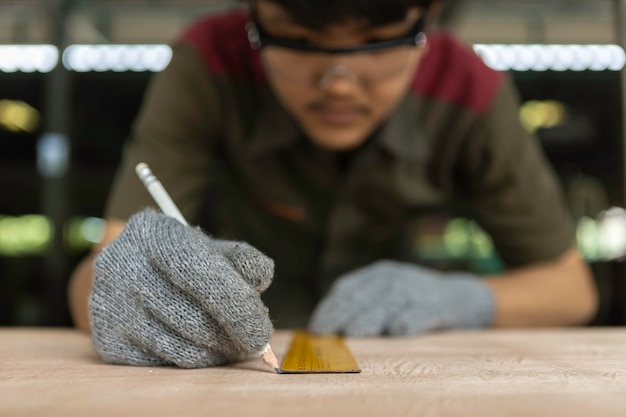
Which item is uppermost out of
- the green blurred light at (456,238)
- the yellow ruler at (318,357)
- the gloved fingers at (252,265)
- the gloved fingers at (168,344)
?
the gloved fingers at (252,265)

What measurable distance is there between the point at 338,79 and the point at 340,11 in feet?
0.33

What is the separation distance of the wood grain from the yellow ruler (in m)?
0.02

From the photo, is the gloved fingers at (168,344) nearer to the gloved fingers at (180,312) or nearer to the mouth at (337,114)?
the gloved fingers at (180,312)

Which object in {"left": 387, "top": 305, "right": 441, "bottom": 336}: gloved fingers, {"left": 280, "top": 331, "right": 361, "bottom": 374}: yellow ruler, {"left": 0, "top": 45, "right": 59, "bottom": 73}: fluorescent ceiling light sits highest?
{"left": 0, "top": 45, "right": 59, "bottom": 73}: fluorescent ceiling light

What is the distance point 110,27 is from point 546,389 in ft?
9.44

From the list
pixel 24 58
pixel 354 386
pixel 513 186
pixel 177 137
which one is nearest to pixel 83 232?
pixel 24 58

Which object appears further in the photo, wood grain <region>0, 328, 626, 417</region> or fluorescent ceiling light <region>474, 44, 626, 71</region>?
fluorescent ceiling light <region>474, 44, 626, 71</region>

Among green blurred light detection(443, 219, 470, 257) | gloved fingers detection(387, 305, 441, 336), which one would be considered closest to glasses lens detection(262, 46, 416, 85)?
gloved fingers detection(387, 305, 441, 336)

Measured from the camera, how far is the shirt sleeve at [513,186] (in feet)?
4.11

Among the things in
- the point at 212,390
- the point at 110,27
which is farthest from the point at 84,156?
the point at 212,390

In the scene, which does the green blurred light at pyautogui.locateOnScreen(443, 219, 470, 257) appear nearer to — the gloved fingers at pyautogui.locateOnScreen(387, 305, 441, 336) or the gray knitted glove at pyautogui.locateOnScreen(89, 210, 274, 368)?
the gloved fingers at pyautogui.locateOnScreen(387, 305, 441, 336)

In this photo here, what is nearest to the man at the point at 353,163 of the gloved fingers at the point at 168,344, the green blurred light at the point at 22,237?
the gloved fingers at the point at 168,344

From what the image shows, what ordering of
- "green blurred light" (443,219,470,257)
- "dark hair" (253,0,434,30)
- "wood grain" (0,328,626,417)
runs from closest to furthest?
"wood grain" (0,328,626,417) < "dark hair" (253,0,434,30) < "green blurred light" (443,219,470,257)

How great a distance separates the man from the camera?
967mm
